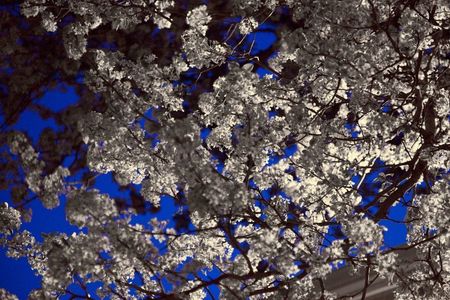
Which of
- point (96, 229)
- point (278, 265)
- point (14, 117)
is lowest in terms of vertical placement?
Result: point (278, 265)

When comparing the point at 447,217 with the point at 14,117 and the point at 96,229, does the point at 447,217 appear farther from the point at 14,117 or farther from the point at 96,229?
the point at 14,117

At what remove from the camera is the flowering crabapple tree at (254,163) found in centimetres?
226

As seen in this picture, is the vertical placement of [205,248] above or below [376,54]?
below

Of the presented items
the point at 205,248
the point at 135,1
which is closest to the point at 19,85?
the point at 135,1

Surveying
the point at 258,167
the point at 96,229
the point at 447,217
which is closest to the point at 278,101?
the point at 258,167

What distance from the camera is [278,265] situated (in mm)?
2262

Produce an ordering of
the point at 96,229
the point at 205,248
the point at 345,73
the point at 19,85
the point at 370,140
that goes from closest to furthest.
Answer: the point at 96,229, the point at 345,73, the point at 370,140, the point at 205,248, the point at 19,85

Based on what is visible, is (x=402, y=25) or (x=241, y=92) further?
(x=241, y=92)

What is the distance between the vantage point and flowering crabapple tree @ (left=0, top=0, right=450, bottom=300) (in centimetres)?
226

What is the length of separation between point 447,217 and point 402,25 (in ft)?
2.62

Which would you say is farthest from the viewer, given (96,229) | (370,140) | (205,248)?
(205,248)

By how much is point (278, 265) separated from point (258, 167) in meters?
0.72

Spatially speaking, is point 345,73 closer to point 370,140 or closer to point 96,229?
point 370,140

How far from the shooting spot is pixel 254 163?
279cm
